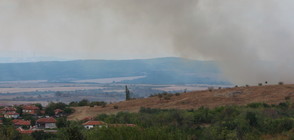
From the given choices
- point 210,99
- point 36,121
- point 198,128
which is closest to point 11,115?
point 36,121

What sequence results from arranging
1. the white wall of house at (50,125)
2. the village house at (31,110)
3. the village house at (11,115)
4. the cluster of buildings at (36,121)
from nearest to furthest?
the cluster of buildings at (36,121)
the white wall of house at (50,125)
the village house at (11,115)
the village house at (31,110)

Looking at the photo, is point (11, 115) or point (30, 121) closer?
point (30, 121)

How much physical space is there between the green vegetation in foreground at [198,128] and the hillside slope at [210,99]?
22.3ft

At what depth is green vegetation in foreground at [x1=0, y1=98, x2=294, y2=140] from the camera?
20.9 meters

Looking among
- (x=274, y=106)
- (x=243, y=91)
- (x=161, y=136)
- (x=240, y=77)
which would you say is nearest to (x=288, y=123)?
(x=274, y=106)

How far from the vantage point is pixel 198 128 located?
138 ft

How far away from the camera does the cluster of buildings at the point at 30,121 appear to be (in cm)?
5752

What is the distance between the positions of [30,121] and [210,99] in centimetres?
2595

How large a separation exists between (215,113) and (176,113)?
17.4 ft

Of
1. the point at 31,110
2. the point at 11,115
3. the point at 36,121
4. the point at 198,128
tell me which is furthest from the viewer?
the point at 31,110

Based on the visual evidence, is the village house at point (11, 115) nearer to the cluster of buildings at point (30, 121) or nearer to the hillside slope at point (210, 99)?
the cluster of buildings at point (30, 121)

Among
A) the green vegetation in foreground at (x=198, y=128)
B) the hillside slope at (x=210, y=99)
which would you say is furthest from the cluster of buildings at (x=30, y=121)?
the hillside slope at (x=210, y=99)

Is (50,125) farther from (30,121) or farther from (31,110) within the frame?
(31,110)

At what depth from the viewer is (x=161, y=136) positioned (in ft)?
66.7
